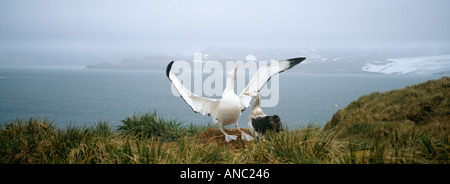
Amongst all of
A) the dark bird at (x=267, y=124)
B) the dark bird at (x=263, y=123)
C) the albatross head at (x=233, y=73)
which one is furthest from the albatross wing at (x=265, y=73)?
the dark bird at (x=267, y=124)

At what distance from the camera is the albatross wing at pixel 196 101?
718 centimetres

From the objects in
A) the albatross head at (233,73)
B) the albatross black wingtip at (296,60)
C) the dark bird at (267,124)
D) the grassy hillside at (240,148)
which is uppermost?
the albatross black wingtip at (296,60)

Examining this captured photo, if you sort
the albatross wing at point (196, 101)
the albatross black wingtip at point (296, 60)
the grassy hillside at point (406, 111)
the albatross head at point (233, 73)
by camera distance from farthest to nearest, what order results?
the grassy hillside at point (406, 111), the albatross black wingtip at point (296, 60), the albatross wing at point (196, 101), the albatross head at point (233, 73)

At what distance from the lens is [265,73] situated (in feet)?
25.2

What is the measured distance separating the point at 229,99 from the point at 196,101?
103 centimetres

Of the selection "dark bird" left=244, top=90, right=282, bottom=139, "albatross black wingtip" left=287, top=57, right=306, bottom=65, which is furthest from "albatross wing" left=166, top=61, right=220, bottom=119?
"albatross black wingtip" left=287, top=57, right=306, bottom=65

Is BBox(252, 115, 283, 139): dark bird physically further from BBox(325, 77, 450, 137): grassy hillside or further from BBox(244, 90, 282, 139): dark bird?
BBox(325, 77, 450, 137): grassy hillside

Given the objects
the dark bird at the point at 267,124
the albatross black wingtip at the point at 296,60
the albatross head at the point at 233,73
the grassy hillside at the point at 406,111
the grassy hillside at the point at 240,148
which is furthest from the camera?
Result: the grassy hillside at the point at 406,111

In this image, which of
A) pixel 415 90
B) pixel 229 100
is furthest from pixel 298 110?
pixel 229 100

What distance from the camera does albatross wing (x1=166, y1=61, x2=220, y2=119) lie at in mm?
7184

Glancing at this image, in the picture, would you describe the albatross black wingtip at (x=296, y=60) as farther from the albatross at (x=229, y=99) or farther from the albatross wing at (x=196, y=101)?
the albatross wing at (x=196, y=101)

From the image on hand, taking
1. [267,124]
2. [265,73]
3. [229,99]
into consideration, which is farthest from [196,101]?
[267,124]
